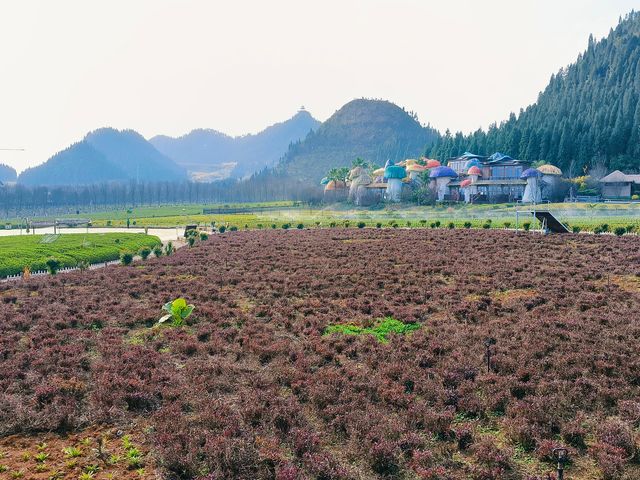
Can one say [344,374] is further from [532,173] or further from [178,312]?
[532,173]

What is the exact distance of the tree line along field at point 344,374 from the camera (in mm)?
10102

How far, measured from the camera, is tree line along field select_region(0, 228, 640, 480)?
33.1ft

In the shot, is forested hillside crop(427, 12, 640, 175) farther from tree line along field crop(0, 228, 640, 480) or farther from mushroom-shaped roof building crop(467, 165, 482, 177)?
tree line along field crop(0, 228, 640, 480)

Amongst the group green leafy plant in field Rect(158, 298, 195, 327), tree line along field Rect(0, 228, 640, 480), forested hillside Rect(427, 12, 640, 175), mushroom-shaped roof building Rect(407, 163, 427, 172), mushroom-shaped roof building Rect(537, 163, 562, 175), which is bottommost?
tree line along field Rect(0, 228, 640, 480)

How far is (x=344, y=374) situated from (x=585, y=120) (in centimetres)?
12538

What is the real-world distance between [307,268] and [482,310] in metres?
15.9

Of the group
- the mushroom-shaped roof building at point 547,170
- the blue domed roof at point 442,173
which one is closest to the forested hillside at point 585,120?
the mushroom-shaped roof building at point 547,170

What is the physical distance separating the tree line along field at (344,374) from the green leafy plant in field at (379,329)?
0.29ft

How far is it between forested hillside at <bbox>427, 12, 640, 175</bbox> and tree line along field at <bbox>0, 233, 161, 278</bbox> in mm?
93449

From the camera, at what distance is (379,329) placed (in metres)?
19.2

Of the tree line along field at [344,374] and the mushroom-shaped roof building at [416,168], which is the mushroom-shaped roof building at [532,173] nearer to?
the mushroom-shaped roof building at [416,168]

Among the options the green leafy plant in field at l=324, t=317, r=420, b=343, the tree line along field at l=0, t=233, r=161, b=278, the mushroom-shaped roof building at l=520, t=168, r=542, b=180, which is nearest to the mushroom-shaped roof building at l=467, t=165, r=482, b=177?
the mushroom-shaped roof building at l=520, t=168, r=542, b=180

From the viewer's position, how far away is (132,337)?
62.3 ft

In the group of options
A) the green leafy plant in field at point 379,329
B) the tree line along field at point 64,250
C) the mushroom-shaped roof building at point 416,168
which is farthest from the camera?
the mushroom-shaped roof building at point 416,168
